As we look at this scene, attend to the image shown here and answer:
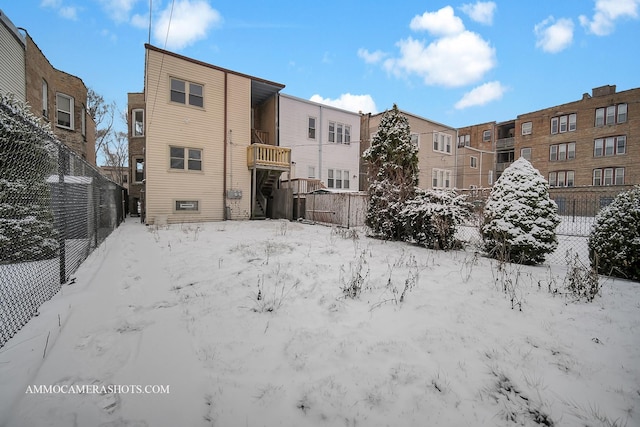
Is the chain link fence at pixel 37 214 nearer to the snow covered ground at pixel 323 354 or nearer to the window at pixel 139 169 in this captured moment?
the snow covered ground at pixel 323 354

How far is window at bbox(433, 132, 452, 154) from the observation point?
82.1 ft

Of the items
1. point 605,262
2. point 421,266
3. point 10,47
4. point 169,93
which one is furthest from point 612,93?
point 10,47

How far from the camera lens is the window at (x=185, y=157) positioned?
45.5ft

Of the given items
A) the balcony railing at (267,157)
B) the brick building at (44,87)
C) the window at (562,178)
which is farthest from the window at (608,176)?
the brick building at (44,87)

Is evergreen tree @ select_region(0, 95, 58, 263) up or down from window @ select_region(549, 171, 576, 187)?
down

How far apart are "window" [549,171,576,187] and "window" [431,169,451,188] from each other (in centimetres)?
1057

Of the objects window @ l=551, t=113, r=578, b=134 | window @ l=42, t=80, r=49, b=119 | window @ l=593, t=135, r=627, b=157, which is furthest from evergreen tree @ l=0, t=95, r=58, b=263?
window @ l=551, t=113, r=578, b=134

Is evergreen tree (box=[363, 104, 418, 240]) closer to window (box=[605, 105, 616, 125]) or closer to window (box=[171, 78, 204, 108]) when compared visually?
window (box=[171, 78, 204, 108])

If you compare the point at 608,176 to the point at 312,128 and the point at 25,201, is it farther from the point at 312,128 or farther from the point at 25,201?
the point at 25,201

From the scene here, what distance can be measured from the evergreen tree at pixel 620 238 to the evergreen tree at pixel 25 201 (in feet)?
30.8

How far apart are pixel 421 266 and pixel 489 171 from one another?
32.8 metres

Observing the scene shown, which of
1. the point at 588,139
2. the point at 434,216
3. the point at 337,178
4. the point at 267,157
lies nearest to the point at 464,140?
the point at 588,139

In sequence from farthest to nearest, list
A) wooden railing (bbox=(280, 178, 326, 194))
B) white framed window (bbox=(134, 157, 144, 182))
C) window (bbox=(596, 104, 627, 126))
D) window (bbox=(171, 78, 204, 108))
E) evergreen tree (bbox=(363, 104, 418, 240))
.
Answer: window (bbox=(596, 104, 627, 126)), white framed window (bbox=(134, 157, 144, 182)), wooden railing (bbox=(280, 178, 326, 194)), window (bbox=(171, 78, 204, 108)), evergreen tree (bbox=(363, 104, 418, 240))

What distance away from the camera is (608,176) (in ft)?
81.5
